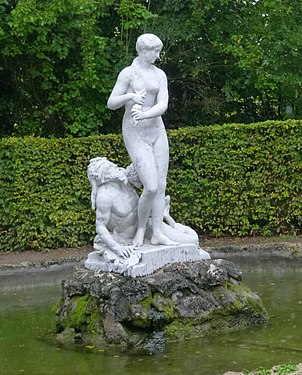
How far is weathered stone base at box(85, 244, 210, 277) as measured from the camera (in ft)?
28.2

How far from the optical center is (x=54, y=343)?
848cm

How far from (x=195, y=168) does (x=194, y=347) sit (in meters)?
7.62

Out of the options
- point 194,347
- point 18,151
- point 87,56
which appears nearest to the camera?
point 194,347

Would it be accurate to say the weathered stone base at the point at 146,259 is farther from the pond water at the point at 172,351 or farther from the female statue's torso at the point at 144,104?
the female statue's torso at the point at 144,104

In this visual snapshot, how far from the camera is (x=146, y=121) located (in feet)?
29.0

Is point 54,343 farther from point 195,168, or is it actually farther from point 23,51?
point 23,51

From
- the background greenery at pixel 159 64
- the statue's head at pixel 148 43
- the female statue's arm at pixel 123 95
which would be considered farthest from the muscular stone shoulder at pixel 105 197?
the background greenery at pixel 159 64

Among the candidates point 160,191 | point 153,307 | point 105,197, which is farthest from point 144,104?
point 153,307

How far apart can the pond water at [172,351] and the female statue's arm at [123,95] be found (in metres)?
2.41

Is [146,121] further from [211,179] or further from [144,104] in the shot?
[211,179]

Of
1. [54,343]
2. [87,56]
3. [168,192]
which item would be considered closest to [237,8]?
[87,56]

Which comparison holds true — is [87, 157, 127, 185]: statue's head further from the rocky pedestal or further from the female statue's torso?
the rocky pedestal

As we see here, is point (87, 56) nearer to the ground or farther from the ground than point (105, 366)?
farther from the ground

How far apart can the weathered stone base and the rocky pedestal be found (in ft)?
0.25
